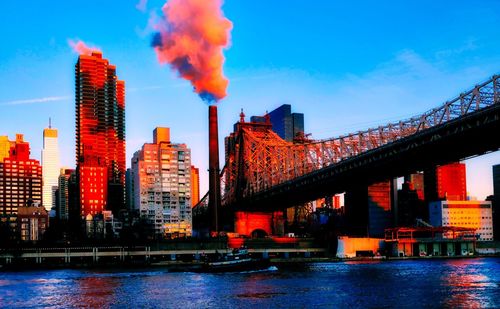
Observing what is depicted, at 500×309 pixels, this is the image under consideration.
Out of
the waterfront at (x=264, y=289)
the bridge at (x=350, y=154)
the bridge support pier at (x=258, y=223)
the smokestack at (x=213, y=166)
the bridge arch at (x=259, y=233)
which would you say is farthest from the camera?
the bridge arch at (x=259, y=233)

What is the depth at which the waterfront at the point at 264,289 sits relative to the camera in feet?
219

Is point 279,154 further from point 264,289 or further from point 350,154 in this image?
point 264,289

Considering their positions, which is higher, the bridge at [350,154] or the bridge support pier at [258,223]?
the bridge at [350,154]

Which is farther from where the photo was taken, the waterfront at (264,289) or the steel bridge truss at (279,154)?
the steel bridge truss at (279,154)

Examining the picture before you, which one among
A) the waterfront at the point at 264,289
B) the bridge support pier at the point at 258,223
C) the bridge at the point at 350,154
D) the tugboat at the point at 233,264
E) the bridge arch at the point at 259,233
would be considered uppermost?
the bridge at the point at 350,154

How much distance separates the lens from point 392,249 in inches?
6540

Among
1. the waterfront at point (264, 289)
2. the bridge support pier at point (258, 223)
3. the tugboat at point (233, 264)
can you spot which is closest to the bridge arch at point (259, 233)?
the bridge support pier at point (258, 223)

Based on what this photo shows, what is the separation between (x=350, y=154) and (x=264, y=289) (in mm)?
64907

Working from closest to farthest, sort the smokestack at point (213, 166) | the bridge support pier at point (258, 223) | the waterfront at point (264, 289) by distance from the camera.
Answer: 1. the waterfront at point (264, 289)
2. the smokestack at point (213, 166)
3. the bridge support pier at point (258, 223)

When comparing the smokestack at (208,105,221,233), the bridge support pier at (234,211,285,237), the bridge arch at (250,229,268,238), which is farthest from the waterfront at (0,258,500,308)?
the bridge arch at (250,229,268,238)

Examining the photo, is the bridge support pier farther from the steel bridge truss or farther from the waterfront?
the waterfront

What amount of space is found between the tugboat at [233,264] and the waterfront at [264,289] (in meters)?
5.48

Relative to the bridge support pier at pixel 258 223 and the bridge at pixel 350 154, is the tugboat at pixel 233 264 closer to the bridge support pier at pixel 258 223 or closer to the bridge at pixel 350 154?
the bridge at pixel 350 154

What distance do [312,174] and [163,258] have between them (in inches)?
1321
